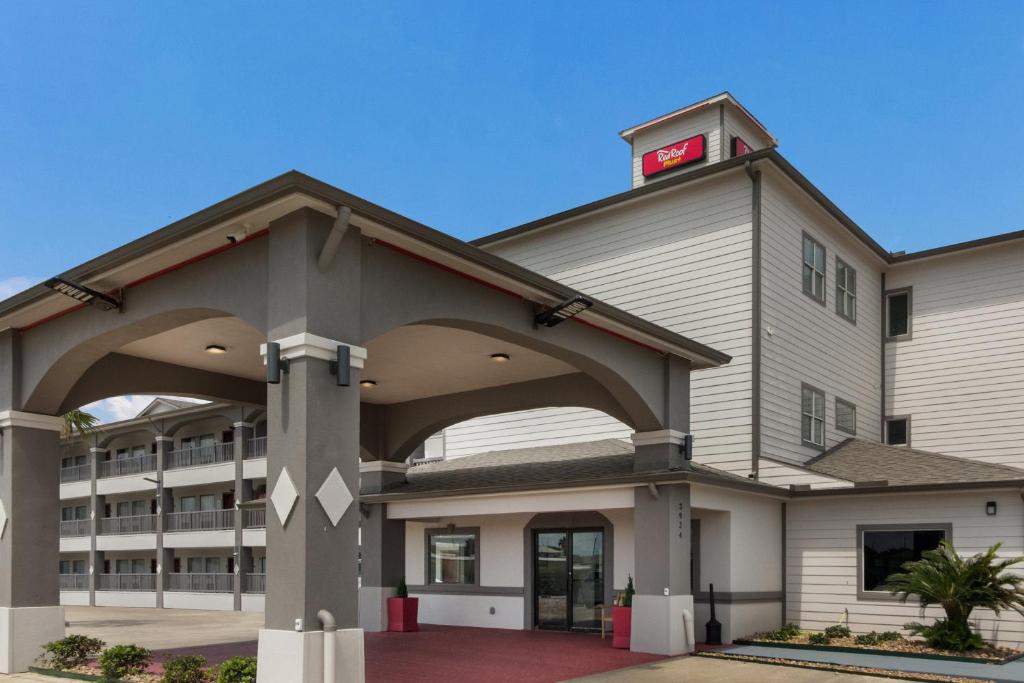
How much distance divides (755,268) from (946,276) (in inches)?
270

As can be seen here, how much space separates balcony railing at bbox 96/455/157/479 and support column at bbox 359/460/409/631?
22.1 metres

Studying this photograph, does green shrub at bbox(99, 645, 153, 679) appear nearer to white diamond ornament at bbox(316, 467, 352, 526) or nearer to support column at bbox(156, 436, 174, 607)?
white diamond ornament at bbox(316, 467, 352, 526)

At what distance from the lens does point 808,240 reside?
20.5 meters

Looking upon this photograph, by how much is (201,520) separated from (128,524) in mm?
5526

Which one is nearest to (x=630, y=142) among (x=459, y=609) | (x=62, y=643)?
(x=459, y=609)

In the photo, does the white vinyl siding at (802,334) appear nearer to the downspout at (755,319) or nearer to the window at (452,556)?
the downspout at (755,319)

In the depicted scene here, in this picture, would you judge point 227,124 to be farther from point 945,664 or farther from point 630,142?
point 945,664

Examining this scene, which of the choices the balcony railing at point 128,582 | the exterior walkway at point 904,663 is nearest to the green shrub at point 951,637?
the exterior walkway at point 904,663

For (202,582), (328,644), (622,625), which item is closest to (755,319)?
(622,625)

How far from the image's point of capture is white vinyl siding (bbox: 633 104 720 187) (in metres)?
22.7

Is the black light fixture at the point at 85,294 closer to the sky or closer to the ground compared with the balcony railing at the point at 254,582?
closer to the sky

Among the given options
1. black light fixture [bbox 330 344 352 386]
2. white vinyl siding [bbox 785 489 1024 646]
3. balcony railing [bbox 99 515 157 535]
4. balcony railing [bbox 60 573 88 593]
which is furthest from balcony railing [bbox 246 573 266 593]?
black light fixture [bbox 330 344 352 386]

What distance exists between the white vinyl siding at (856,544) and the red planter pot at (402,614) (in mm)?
7180

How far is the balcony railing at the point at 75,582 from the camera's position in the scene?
133 feet
